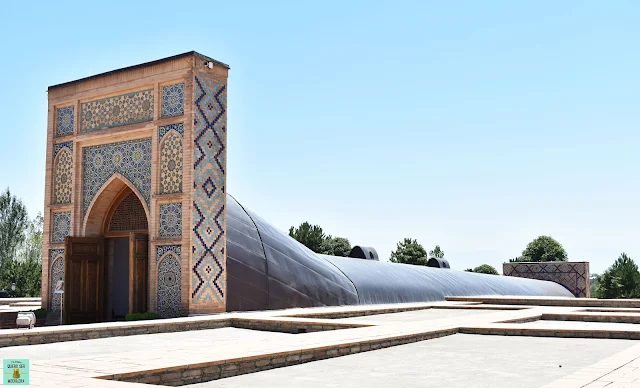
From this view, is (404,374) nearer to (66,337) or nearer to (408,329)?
(408,329)

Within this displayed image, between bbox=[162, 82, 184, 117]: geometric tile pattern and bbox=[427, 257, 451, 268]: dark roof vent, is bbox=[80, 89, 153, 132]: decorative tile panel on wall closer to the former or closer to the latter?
Answer: bbox=[162, 82, 184, 117]: geometric tile pattern

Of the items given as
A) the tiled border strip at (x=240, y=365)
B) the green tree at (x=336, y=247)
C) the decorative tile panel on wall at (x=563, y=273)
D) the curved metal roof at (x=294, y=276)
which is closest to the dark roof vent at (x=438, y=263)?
the decorative tile panel on wall at (x=563, y=273)

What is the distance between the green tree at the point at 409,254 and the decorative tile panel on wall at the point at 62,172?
1176 inches

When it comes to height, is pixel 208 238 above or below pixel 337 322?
above

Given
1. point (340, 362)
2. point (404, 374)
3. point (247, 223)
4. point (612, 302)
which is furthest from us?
point (612, 302)

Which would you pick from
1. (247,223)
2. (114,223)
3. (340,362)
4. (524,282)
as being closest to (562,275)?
(524,282)

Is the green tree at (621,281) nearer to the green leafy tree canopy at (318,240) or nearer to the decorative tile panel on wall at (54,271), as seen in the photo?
the green leafy tree canopy at (318,240)

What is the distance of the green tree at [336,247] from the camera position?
37.8m

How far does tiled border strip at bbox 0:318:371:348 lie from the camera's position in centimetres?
754

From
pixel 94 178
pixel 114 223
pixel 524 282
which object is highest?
pixel 94 178

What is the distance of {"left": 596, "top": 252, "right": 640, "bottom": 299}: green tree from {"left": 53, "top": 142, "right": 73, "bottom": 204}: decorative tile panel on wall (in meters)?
21.2

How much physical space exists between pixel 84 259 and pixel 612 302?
34.7ft

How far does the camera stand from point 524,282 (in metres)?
26.4

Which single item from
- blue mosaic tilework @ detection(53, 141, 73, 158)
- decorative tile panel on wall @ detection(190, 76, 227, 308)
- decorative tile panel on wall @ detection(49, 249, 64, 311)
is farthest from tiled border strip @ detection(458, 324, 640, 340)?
blue mosaic tilework @ detection(53, 141, 73, 158)
